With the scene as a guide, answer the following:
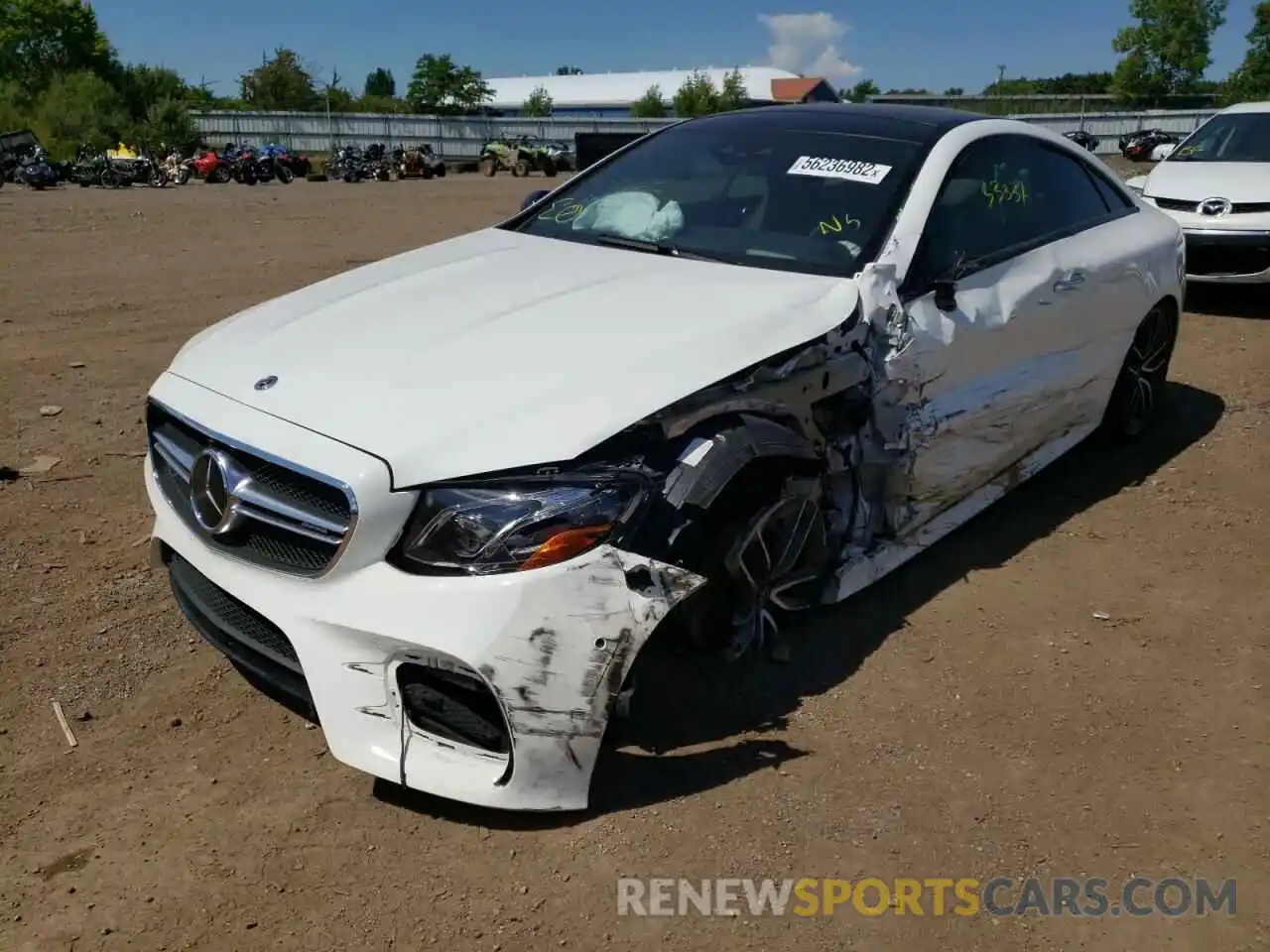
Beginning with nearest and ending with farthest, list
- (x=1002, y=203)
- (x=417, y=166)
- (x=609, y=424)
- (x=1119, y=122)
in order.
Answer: (x=609, y=424), (x=1002, y=203), (x=417, y=166), (x=1119, y=122)

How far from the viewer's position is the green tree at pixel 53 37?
5900cm

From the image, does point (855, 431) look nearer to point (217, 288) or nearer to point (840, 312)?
point (840, 312)

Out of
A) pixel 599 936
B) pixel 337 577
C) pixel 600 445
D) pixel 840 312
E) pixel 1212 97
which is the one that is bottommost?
pixel 599 936

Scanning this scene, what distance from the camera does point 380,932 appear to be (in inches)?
87.4

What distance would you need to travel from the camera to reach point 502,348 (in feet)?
8.95

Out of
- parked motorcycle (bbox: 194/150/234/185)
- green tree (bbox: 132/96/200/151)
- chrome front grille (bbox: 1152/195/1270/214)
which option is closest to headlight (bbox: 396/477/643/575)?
chrome front grille (bbox: 1152/195/1270/214)

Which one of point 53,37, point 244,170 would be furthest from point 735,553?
point 53,37

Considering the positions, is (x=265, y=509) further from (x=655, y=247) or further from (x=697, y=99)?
(x=697, y=99)

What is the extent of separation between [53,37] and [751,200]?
7149 cm

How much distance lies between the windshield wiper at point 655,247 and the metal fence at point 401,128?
37398 millimetres

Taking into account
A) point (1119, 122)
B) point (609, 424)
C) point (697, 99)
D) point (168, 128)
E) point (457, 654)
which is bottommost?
point (457, 654)

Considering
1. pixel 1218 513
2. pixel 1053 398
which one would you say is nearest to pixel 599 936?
pixel 1053 398

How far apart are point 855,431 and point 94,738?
92.9 inches

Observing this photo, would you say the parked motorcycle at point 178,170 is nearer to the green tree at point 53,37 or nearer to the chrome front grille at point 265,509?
the chrome front grille at point 265,509
